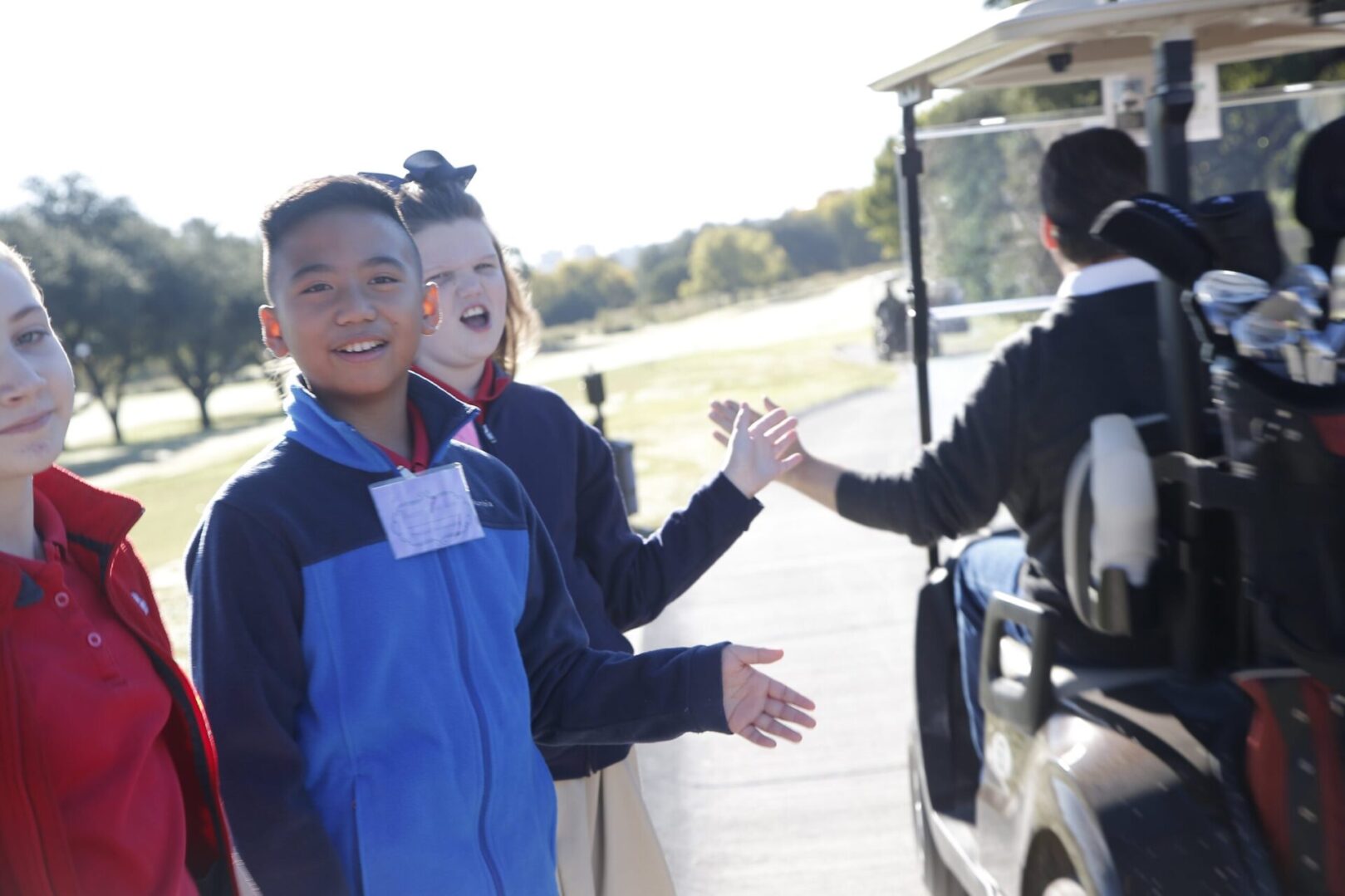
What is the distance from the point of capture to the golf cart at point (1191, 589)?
2.25 metres

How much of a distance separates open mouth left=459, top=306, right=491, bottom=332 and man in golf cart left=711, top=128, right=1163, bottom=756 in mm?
871

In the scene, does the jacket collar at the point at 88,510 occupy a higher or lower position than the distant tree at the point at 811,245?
higher

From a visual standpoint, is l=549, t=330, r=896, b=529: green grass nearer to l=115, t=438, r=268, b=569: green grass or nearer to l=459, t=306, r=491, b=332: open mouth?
l=115, t=438, r=268, b=569: green grass

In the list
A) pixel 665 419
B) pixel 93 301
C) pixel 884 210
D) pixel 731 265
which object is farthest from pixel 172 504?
pixel 731 265

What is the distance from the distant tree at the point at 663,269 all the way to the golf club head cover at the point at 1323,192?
100189 mm

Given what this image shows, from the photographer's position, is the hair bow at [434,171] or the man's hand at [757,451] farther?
the man's hand at [757,451]

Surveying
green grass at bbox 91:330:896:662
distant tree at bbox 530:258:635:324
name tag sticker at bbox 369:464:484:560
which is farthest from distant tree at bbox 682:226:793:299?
name tag sticker at bbox 369:464:484:560

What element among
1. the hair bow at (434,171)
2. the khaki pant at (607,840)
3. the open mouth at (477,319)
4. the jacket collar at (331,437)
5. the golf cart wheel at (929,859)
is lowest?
the golf cart wheel at (929,859)

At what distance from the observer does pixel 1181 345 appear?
2.73 metres

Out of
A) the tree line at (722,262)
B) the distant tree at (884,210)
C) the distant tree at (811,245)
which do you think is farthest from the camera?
the distant tree at (811,245)

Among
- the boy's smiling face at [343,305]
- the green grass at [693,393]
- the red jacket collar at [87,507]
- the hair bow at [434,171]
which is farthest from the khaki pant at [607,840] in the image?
the green grass at [693,393]

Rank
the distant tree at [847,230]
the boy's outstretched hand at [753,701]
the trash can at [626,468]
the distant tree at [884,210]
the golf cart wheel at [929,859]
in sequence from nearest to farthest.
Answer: the boy's outstretched hand at [753,701] → the golf cart wheel at [929,859] → the trash can at [626,468] → the distant tree at [884,210] → the distant tree at [847,230]

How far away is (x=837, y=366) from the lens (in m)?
30.8

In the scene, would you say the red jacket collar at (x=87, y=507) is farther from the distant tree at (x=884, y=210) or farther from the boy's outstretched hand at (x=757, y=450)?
the distant tree at (x=884, y=210)
